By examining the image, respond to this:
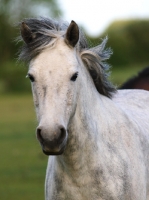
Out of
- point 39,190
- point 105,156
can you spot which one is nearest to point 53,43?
point 105,156

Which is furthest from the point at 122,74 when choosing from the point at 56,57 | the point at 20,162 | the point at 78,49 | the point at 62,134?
the point at 62,134

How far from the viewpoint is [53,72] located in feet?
16.4

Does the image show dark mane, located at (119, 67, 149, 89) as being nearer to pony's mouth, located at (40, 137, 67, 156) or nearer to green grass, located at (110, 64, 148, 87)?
pony's mouth, located at (40, 137, 67, 156)

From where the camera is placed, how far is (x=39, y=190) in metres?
11.0

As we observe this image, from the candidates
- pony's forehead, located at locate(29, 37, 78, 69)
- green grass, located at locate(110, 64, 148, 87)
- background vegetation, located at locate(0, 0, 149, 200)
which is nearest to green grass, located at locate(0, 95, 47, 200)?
background vegetation, located at locate(0, 0, 149, 200)

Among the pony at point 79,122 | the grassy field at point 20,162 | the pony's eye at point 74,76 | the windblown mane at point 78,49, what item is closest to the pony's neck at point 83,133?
the pony at point 79,122

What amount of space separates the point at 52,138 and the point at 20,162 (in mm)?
9457

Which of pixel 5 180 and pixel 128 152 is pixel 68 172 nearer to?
pixel 128 152

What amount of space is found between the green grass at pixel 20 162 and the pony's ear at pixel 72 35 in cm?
82

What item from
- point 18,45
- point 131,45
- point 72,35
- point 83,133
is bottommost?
point 131,45

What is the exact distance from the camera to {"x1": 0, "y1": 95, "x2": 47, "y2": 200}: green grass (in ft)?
35.9

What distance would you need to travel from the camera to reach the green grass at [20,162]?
431 inches

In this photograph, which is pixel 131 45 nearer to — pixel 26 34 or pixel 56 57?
pixel 26 34

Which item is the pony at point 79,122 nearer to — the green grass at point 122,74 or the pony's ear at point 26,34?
the pony's ear at point 26,34
